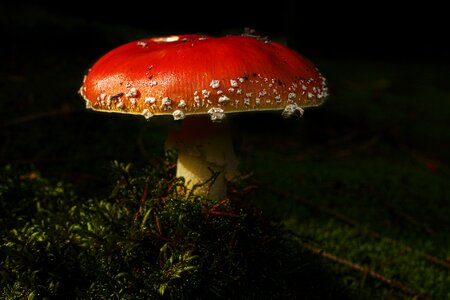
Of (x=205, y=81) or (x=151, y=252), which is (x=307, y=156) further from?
(x=205, y=81)

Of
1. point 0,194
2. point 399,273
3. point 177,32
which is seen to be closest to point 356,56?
point 177,32

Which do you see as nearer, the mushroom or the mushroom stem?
the mushroom

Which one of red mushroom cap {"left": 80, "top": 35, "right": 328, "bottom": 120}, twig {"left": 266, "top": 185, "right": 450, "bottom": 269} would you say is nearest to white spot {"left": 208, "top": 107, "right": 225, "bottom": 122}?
red mushroom cap {"left": 80, "top": 35, "right": 328, "bottom": 120}

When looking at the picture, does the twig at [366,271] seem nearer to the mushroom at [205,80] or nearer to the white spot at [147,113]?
the mushroom at [205,80]

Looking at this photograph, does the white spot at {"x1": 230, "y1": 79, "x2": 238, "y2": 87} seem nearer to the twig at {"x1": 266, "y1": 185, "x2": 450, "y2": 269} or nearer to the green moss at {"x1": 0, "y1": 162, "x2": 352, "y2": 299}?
the green moss at {"x1": 0, "y1": 162, "x2": 352, "y2": 299}

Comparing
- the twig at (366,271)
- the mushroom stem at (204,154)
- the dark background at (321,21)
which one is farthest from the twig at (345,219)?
the dark background at (321,21)

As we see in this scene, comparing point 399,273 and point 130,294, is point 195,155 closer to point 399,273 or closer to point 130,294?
point 130,294

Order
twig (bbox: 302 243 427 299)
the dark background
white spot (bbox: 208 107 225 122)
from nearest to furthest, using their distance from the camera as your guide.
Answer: white spot (bbox: 208 107 225 122) < twig (bbox: 302 243 427 299) < the dark background
